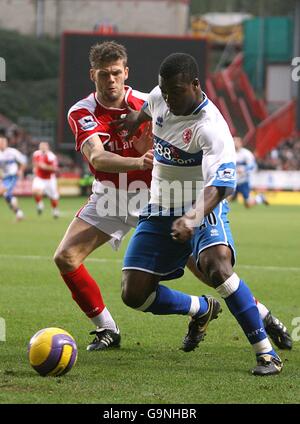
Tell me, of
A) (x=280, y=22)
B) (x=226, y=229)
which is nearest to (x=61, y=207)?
(x=226, y=229)

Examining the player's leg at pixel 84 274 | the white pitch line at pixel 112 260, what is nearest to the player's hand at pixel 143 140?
the player's leg at pixel 84 274

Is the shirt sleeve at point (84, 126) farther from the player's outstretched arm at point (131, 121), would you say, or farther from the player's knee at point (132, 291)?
the player's knee at point (132, 291)

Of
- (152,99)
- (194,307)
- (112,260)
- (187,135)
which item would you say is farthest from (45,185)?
(187,135)

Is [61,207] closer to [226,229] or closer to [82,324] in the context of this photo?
[82,324]

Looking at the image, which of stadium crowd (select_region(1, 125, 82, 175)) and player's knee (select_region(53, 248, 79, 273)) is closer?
player's knee (select_region(53, 248, 79, 273))

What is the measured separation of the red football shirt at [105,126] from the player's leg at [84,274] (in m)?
0.52

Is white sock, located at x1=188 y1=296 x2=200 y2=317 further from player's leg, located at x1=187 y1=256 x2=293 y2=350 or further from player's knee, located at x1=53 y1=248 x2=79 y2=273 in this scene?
player's knee, located at x1=53 y1=248 x2=79 y2=273

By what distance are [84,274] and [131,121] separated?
1334 mm

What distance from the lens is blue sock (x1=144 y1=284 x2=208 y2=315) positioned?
7.89 m

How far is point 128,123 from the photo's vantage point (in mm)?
8211

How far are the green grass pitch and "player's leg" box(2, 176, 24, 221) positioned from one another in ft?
29.3

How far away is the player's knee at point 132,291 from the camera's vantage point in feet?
25.1

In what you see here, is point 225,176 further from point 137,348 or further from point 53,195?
point 53,195

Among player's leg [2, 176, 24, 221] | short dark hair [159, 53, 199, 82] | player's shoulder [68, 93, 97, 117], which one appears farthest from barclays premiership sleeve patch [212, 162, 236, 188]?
player's leg [2, 176, 24, 221]
